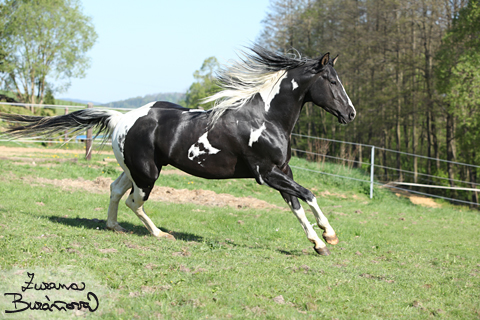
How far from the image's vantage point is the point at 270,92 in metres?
5.60

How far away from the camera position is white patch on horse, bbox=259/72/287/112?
556 centimetres

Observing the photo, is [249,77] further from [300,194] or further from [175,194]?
[175,194]

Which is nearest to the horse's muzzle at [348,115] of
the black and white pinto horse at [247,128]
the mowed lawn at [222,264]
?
the black and white pinto horse at [247,128]

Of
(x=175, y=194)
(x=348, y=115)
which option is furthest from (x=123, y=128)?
(x=175, y=194)

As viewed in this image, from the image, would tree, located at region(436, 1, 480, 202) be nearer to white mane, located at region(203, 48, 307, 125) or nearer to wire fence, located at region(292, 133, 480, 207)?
wire fence, located at region(292, 133, 480, 207)

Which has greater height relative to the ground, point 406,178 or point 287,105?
point 287,105

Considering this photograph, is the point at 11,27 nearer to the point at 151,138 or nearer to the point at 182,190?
the point at 182,190

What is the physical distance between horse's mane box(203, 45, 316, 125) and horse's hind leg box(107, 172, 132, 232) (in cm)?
184

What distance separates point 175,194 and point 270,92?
5718 millimetres

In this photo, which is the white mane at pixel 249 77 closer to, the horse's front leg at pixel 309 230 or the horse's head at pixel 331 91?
the horse's head at pixel 331 91

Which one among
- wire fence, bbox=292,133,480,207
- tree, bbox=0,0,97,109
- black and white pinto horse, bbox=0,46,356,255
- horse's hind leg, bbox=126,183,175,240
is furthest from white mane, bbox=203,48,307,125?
tree, bbox=0,0,97,109

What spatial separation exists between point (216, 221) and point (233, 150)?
2.83 metres

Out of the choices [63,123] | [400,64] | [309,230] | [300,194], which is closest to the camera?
[300,194]

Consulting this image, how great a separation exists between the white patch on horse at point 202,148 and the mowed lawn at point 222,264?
124 cm
